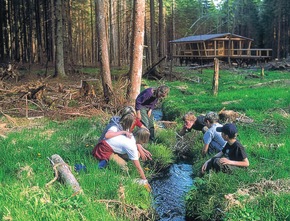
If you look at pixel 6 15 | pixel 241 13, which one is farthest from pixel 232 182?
pixel 241 13

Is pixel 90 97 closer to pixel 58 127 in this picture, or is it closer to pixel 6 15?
pixel 58 127

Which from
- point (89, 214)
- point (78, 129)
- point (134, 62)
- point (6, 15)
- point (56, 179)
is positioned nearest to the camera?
point (89, 214)

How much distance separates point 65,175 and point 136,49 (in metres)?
5.82

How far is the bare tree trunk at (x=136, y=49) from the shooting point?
32.9 feet

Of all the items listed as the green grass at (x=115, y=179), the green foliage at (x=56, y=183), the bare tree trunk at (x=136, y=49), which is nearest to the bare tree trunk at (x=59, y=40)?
the bare tree trunk at (x=136, y=49)

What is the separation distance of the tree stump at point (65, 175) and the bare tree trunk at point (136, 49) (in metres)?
5.07

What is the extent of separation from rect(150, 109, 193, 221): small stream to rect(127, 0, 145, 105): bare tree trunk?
321 centimetres

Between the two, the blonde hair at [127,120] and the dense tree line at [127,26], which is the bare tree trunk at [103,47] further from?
the dense tree line at [127,26]

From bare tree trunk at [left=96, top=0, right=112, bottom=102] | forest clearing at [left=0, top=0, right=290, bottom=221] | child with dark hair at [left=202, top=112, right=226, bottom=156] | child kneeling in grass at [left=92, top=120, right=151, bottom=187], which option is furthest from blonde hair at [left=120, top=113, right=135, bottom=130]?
bare tree trunk at [left=96, top=0, right=112, bottom=102]

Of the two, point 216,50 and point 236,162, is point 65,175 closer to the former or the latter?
point 236,162

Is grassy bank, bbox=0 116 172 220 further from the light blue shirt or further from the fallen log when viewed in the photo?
the light blue shirt

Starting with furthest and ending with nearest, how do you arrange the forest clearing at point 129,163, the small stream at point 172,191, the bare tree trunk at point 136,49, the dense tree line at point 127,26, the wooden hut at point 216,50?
1. the wooden hut at point 216,50
2. the dense tree line at point 127,26
3. the bare tree trunk at point 136,49
4. the small stream at point 172,191
5. the forest clearing at point 129,163

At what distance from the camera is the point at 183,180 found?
23.4ft

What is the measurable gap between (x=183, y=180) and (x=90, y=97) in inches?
232
